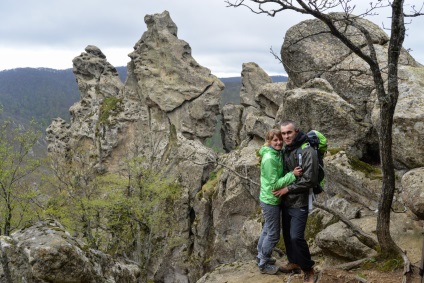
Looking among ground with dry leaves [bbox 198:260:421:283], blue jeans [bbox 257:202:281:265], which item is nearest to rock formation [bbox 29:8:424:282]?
ground with dry leaves [bbox 198:260:421:283]

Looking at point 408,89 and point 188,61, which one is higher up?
point 188,61

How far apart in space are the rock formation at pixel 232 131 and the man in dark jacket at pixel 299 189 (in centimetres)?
132

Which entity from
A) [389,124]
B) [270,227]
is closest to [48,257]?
[270,227]

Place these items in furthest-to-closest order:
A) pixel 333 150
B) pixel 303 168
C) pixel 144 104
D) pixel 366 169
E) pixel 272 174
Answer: pixel 144 104 < pixel 333 150 < pixel 366 169 < pixel 272 174 < pixel 303 168

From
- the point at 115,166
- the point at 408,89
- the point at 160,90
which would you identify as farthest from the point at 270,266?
the point at 160,90

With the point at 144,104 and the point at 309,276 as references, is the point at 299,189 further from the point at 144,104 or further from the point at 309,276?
the point at 144,104

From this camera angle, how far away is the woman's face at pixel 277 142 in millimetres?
7586

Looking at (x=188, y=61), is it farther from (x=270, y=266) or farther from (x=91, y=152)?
(x=270, y=266)

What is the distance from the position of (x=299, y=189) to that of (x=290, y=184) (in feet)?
0.75

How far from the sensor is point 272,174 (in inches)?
296

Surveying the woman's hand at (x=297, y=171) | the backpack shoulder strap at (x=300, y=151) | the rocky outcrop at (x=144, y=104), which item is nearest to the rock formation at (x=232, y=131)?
the rocky outcrop at (x=144, y=104)

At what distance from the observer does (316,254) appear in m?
10.3

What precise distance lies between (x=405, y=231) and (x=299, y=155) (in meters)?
4.17

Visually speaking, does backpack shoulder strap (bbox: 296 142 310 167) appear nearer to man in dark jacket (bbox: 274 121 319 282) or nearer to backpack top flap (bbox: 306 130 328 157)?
man in dark jacket (bbox: 274 121 319 282)
